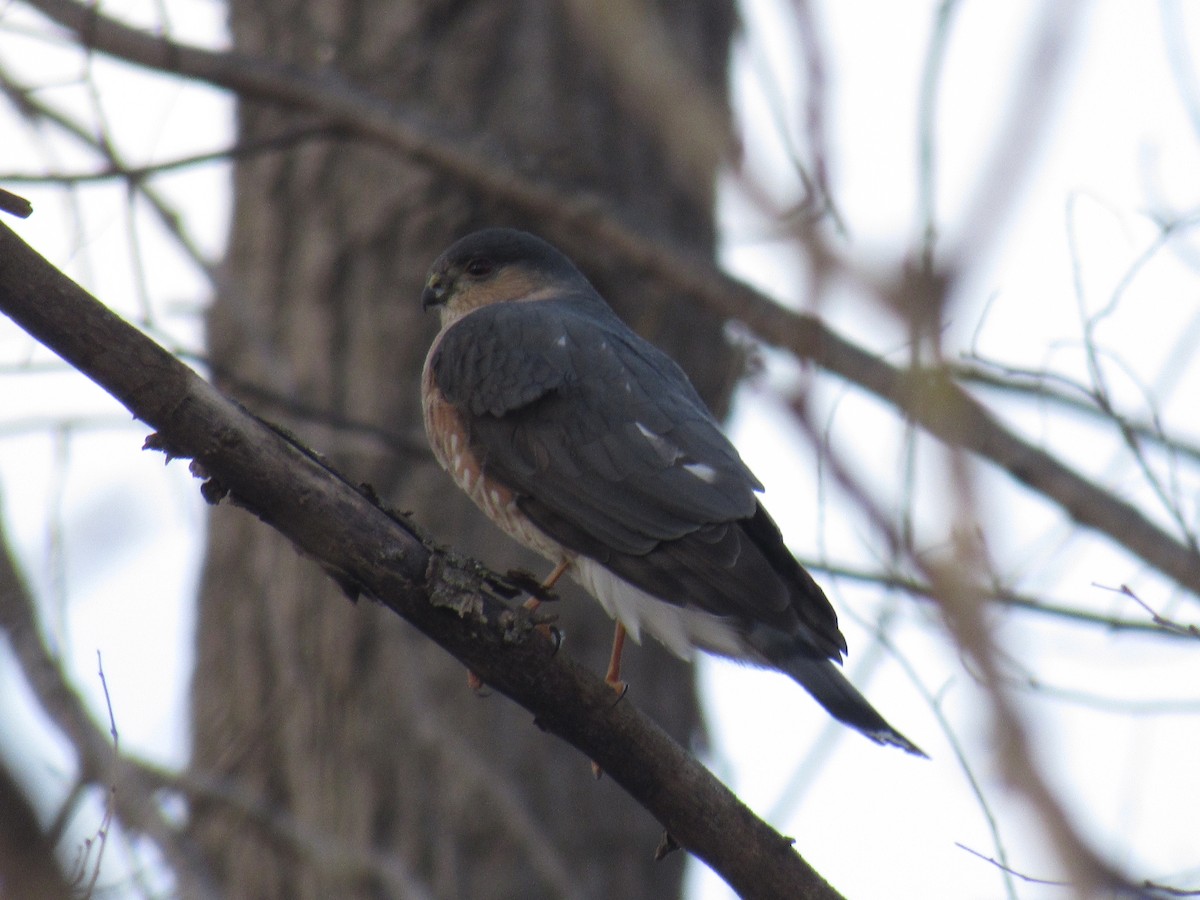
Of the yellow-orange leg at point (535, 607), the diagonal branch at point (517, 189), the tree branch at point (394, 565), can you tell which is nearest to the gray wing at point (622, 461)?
the yellow-orange leg at point (535, 607)

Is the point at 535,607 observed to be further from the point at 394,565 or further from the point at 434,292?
the point at 434,292

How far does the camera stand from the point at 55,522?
4.74 meters

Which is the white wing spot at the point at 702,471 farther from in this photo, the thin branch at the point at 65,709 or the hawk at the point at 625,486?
the thin branch at the point at 65,709

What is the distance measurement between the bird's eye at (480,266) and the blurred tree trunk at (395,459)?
0.56 m

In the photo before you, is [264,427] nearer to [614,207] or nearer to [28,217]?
[28,217]

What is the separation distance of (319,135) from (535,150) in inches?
37.1

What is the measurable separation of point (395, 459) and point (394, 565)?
3.12m

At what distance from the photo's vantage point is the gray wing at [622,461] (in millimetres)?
3555

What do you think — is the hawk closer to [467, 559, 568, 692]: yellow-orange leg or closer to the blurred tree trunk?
[467, 559, 568, 692]: yellow-orange leg

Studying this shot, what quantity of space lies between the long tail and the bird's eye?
2.45 metres

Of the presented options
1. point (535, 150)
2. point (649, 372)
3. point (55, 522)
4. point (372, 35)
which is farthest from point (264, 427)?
point (372, 35)

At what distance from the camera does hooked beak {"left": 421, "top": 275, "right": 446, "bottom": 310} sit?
18.0 ft

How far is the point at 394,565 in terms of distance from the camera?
291 cm

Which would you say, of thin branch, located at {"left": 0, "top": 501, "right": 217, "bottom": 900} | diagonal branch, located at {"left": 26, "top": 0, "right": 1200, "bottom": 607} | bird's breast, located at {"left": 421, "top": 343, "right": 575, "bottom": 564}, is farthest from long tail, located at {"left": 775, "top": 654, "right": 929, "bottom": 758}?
thin branch, located at {"left": 0, "top": 501, "right": 217, "bottom": 900}
